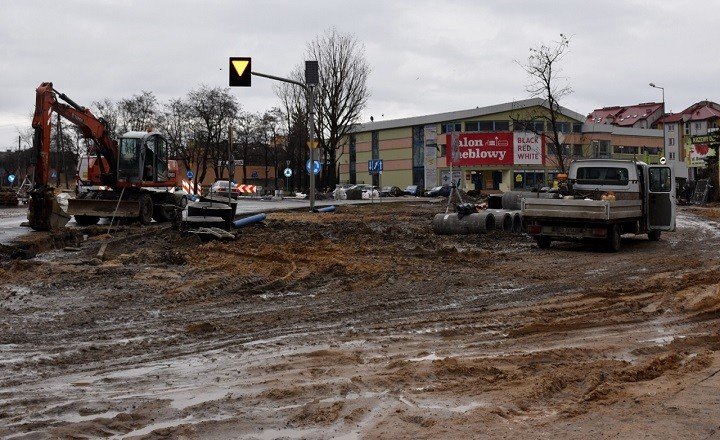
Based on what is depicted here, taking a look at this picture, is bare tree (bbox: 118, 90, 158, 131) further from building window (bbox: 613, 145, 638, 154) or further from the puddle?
the puddle

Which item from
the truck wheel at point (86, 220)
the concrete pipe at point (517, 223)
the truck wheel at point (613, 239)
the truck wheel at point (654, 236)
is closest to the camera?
the truck wheel at point (613, 239)

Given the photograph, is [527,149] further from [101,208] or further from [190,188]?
[101,208]

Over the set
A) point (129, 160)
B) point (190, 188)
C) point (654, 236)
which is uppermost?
point (129, 160)

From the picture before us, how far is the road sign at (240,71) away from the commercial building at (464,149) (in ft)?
140

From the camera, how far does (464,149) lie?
78.4m

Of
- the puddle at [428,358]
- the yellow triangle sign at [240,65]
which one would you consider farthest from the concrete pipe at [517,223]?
the puddle at [428,358]

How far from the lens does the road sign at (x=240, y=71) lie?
24.0 m

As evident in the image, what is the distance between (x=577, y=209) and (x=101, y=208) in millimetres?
15003

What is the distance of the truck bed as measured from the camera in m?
18.6

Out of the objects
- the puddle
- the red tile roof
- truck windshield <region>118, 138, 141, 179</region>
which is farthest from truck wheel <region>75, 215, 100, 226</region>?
the red tile roof

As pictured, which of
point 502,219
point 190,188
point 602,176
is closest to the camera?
point 602,176

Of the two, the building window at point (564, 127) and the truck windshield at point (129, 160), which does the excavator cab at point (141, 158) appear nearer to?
the truck windshield at point (129, 160)

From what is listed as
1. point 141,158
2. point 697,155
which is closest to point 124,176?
point 141,158

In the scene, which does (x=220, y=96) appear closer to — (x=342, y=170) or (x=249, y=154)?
(x=249, y=154)
